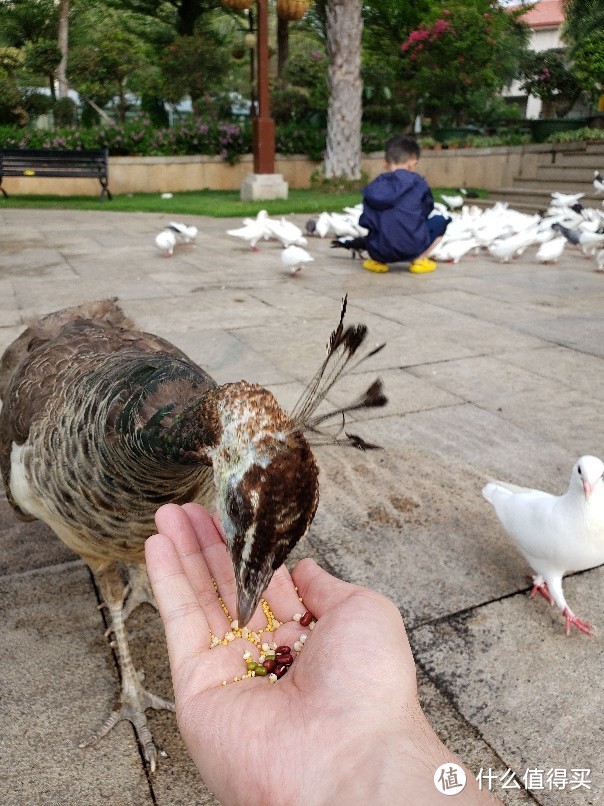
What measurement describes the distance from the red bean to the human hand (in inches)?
1.1

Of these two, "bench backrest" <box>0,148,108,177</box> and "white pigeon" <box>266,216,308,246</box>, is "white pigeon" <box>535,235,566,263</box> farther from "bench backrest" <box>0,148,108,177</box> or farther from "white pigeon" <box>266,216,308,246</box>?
"bench backrest" <box>0,148,108,177</box>

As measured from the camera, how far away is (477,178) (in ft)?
69.9

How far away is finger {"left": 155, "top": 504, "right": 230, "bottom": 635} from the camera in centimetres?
211

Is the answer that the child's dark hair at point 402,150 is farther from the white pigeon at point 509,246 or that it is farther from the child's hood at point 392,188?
the white pigeon at point 509,246

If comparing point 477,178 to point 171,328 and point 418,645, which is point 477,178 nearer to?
point 171,328

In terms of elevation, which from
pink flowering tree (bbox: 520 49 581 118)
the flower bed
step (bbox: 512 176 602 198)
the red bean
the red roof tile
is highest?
the red roof tile

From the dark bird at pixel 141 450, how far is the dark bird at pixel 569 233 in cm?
955

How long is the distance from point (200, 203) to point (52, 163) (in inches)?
168

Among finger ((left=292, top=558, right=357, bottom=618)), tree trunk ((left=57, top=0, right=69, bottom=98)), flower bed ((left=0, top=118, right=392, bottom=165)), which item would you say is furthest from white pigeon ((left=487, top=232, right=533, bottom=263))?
tree trunk ((left=57, top=0, right=69, bottom=98))

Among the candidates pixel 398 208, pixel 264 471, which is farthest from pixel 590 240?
pixel 264 471

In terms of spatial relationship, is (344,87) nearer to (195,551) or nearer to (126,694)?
(195,551)

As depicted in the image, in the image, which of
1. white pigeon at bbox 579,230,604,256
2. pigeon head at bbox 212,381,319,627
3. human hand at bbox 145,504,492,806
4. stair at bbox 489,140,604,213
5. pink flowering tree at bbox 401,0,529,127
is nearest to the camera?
pigeon head at bbox 212,381,319,627

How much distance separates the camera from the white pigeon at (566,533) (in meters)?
2.66

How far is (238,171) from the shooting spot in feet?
70.3
